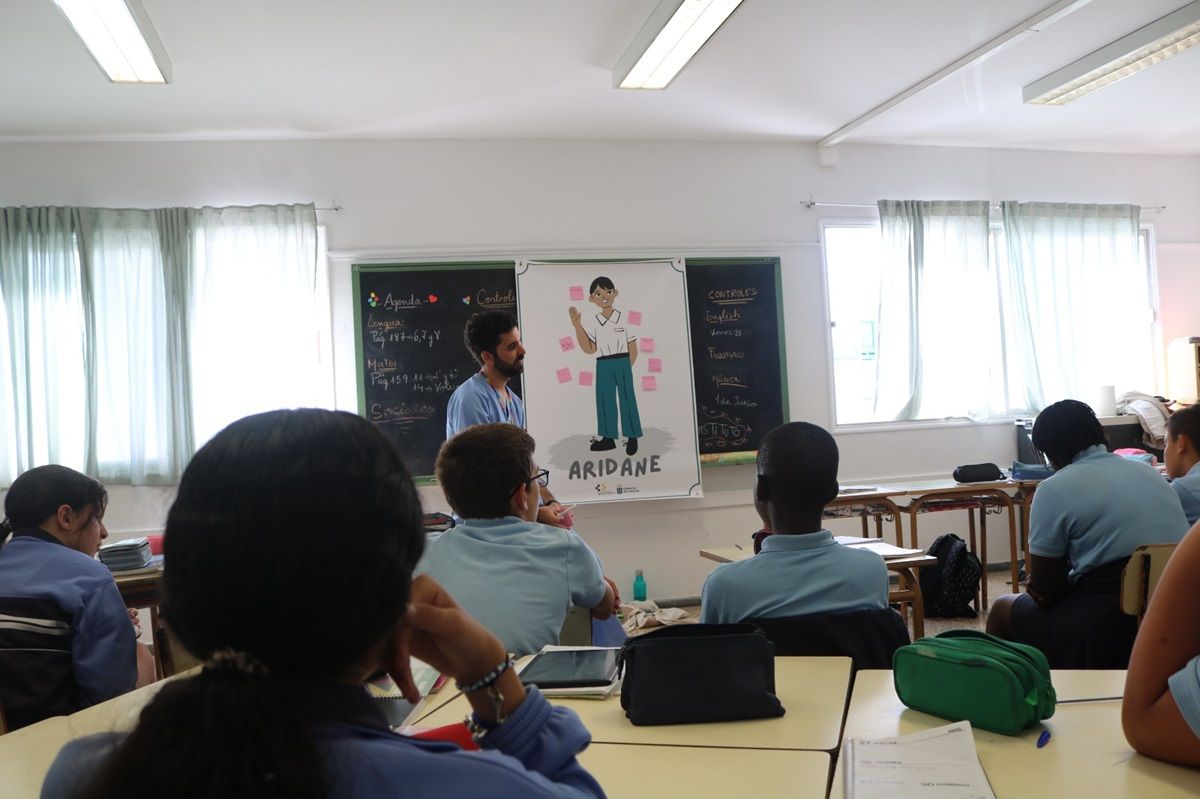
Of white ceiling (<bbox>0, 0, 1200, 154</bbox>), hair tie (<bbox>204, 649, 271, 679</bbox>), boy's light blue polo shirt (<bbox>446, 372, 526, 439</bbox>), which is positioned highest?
white ceiling (<bbox>0, 0, 1200, 154</bbox>)

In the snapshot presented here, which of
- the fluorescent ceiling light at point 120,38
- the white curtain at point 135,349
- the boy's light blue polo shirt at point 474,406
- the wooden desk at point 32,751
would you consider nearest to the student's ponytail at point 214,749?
the wooden desk at point 32,751

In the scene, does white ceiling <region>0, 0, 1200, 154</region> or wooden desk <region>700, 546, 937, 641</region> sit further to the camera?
white ceiling <region>0, 0, 1200, 154</region>

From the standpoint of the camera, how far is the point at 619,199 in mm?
5809

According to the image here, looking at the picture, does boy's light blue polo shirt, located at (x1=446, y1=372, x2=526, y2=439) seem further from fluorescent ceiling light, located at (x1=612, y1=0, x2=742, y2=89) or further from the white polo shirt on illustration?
the white polo shirt on illustration

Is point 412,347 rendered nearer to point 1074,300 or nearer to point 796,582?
point 796,582

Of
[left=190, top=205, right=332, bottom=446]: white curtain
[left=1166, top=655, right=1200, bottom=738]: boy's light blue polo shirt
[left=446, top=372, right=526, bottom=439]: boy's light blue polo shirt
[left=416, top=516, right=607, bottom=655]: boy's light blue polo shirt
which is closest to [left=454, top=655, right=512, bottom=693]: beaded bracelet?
[left=1166, top=655, right=1200, bottom=738]: boy's light blue polo shirt

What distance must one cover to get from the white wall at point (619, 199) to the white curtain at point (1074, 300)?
0.85 feet

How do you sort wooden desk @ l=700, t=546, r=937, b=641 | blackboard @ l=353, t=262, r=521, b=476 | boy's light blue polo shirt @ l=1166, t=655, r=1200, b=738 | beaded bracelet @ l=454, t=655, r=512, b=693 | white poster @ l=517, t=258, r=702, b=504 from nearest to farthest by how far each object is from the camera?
beaded bracelet @ l=454, t=655, r=512, b=693, boy's light blue polo shirt @ l=1166, t=655, r=1200, b=738, wooden desk @ l=700, t=546, r=937, b=641, blackboard @ l=353, t=262, r=521, b=476, white poster @ l=517, t=258, r=702, b=504

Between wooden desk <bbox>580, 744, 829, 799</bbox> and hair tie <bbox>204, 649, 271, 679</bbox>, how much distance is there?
2.38 feet

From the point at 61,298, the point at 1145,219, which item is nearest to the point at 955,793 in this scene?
the point at 61,298

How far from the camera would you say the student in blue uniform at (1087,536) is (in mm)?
2518

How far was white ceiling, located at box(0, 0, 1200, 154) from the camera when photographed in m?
3.98

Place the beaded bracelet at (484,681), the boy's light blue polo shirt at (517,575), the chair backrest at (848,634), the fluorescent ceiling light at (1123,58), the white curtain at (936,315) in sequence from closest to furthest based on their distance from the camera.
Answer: the beaded bracelet at (484,681), the chair backrest at (848,634), the boy's light blue polo shirt at (517,575), the fluorescent ceiling light at (1123,58), the white curtain at (936,315)

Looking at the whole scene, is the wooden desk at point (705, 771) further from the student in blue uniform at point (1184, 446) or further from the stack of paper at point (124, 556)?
the stack of paper at point (124, 556)
